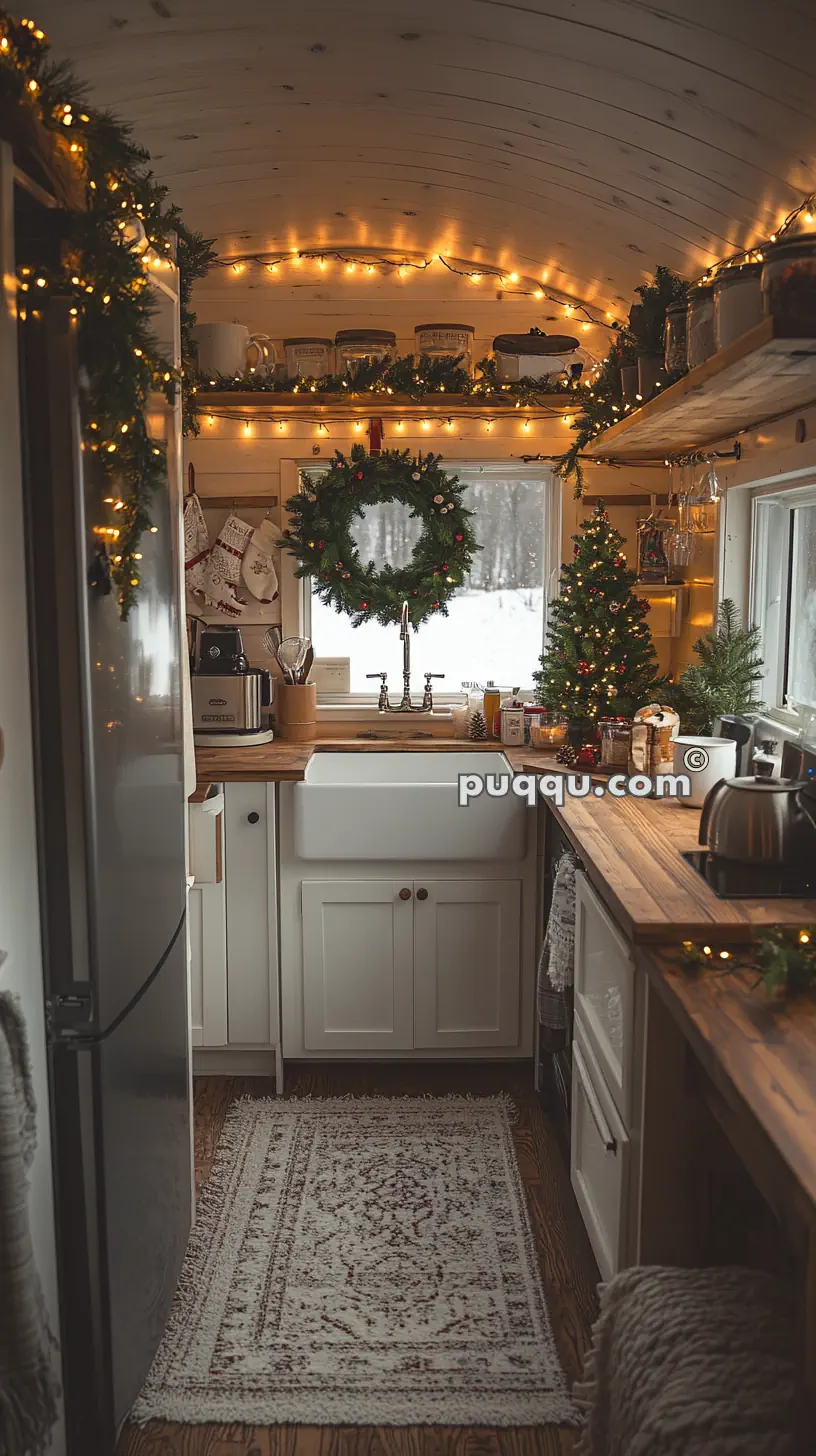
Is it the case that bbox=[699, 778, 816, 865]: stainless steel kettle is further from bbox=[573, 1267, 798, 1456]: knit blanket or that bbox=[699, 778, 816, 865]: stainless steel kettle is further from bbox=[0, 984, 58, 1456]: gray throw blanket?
bbox=[0, 984, 58, 1456]: gray throw blanket

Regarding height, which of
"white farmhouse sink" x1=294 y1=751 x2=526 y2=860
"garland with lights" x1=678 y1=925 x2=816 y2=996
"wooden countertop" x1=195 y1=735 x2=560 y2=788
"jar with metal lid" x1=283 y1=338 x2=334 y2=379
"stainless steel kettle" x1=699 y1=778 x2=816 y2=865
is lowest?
"white farmhouse sink" x1=294 y1=751 x2=526 y2=860

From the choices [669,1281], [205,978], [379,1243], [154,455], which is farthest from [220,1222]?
[154,455]

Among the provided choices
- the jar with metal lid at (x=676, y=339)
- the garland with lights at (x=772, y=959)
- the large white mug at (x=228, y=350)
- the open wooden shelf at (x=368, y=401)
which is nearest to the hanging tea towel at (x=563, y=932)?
the garland with lights at (x=772, y=959)

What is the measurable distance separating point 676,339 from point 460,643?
1.75 m

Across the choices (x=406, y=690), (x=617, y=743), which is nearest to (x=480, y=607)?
(x=406, y=690)

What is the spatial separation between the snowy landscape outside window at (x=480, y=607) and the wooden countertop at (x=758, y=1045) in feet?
7.77

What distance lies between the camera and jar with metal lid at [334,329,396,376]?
12.4ft

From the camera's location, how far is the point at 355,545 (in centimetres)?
405

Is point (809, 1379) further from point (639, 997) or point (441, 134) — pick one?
point (441, 134)

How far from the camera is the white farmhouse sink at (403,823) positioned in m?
3.36

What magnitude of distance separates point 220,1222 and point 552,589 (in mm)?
2300

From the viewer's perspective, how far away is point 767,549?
3322mm

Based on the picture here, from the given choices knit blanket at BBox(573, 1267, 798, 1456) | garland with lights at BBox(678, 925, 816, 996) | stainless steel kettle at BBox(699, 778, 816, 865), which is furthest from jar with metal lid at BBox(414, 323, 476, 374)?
knit blanket at BBox(573, 1267, 798, 1456)

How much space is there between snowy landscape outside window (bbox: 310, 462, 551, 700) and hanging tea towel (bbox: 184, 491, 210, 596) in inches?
15.4
